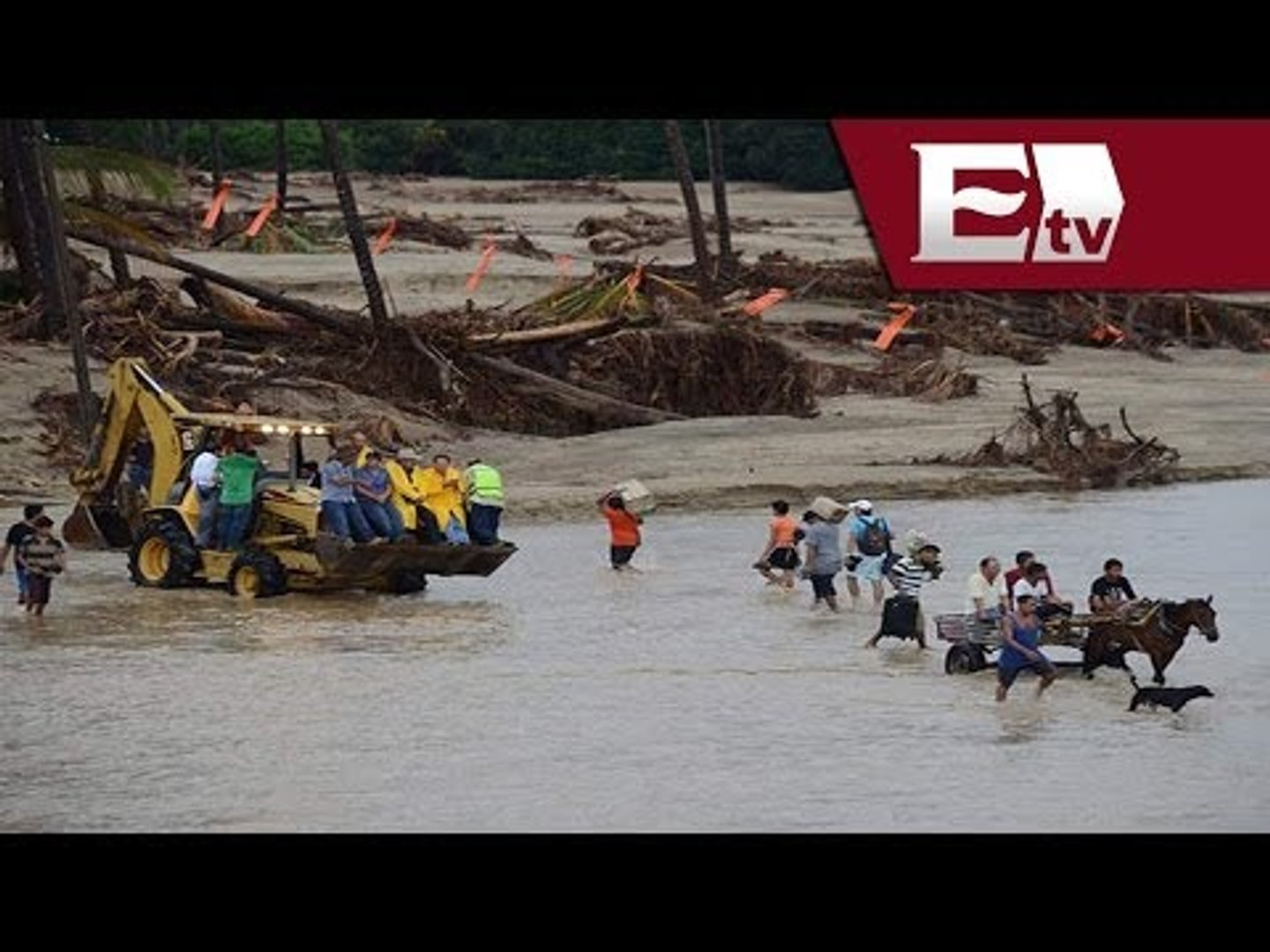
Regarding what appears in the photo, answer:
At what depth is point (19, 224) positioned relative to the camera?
89.7 feet

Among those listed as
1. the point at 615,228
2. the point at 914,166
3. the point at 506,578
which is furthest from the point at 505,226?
the point at 914,166

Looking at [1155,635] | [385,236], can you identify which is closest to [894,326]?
[385,236]

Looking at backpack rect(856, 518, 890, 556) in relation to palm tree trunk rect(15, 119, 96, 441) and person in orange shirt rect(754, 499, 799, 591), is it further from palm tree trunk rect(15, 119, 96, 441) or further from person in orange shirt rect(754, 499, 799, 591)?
palm tree trunk rect(15, 119, 96, 441)

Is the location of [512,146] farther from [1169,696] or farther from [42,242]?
[42,242]

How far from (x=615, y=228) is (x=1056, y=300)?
5.26 meters

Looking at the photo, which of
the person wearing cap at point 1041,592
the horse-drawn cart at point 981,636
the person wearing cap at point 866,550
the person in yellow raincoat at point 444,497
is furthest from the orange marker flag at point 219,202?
the person wearing cap at point 1041,592

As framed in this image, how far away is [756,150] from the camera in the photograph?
25.9 metres

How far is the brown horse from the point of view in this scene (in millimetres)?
19891

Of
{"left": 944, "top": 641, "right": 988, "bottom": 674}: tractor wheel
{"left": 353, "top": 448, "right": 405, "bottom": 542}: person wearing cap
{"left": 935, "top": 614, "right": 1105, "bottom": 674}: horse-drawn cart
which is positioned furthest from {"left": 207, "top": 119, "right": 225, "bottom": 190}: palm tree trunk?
{"left": 944, "top": 641, "right": 988, "bottom": 674}: tractor wheel

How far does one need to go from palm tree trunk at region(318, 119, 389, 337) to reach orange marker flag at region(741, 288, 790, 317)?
3530 millimetres

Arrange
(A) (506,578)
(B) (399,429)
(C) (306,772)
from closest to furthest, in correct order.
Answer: (C) (306,772)
(A) (506,578)
(B) (399,429)

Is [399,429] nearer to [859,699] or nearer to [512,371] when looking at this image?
[512,371]

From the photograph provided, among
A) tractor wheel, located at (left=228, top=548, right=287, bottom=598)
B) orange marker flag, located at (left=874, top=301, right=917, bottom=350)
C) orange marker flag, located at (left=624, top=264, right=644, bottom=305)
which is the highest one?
orange marker flag, located at (left=624, top=264, right=644, bottom=305)

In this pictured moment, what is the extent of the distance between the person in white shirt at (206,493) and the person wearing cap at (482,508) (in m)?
1.78
